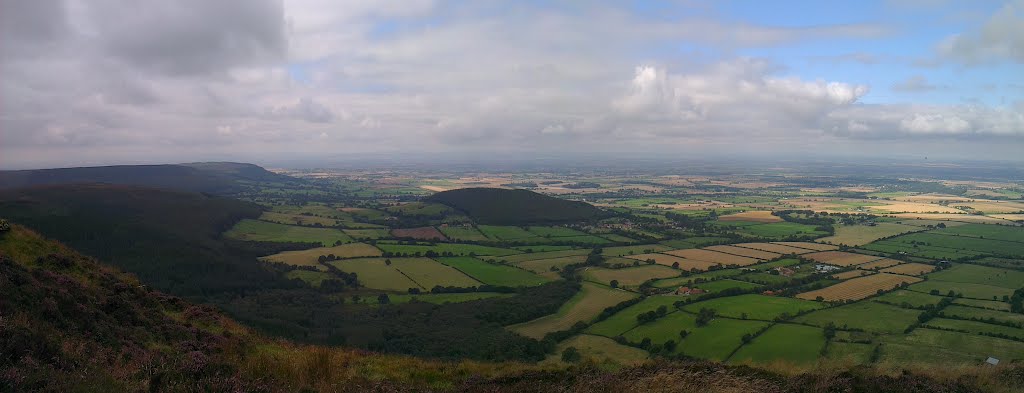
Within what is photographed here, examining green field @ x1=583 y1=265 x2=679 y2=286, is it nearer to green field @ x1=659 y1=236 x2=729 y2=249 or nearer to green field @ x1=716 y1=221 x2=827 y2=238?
green field @ x1=659 y1=236 x2=729 y2=249

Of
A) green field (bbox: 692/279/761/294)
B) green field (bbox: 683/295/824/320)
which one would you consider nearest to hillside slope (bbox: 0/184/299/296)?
green field (bbox: 683/295/824/320)

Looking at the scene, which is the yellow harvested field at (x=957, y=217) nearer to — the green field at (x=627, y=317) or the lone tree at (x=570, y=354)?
the green field at (x=627, y=317)

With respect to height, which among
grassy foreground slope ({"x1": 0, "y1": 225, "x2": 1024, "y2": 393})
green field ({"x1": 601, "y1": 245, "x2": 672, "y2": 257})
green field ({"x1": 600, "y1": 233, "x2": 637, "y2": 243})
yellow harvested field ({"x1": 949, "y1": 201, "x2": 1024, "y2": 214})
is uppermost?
grassy foreground slope ({"x1": 0, "y1": 225, "x2": 1024, "y2": 393})

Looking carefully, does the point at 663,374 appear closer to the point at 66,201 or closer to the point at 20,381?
the point at 20,381

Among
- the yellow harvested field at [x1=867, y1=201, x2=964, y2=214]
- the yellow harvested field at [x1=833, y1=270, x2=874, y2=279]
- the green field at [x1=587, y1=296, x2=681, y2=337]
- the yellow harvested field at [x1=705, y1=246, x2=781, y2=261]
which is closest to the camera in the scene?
the green field at [x1=587, y1=296, x2=681, y2=337]

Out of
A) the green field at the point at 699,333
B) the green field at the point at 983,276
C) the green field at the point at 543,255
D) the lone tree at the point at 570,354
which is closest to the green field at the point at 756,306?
the green field at the point at 699,333

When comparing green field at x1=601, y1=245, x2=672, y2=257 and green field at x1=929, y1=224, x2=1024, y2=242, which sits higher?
green field at x1=929, y1=224, x2=1024, y2=242

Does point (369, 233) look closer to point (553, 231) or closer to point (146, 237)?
point (553, 231)
